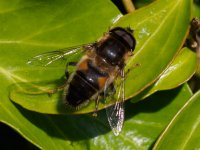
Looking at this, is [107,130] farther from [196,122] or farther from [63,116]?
[196,122]

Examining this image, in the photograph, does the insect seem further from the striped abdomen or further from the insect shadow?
the insect shadow

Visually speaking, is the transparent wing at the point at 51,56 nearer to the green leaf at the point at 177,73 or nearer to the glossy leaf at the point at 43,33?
the glossy leaf at the point at 43,33

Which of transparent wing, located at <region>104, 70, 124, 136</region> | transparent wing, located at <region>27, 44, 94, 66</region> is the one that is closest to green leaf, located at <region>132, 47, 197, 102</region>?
transparent wing, located at <region>104, 70, 124, 136</region>

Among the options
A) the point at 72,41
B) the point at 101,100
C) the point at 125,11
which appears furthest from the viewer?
the point at 125,11

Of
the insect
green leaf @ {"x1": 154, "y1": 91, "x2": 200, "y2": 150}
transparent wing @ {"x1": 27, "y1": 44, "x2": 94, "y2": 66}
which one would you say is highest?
transparent wing @ {"x1": 27, "y1": 44, "x2": 94, "y2": 66}

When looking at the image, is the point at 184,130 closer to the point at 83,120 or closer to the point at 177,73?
the point at 177,73

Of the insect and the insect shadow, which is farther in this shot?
the insect shadow

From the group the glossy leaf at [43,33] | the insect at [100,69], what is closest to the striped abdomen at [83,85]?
the insect at [100,69]

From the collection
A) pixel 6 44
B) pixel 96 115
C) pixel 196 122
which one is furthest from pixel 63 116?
pixel 196 122
